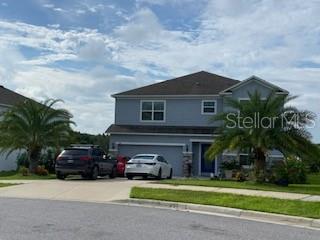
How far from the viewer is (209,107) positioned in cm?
3847

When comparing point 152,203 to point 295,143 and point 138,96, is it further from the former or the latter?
point 138,96

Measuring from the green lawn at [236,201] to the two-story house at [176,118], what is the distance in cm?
1784

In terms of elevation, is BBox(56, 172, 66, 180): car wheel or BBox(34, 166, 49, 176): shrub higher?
BBox(34, 166, 49, 176): shrub

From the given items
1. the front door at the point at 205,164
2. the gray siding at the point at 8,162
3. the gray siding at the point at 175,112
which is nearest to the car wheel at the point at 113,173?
the front door at the point at 205,164

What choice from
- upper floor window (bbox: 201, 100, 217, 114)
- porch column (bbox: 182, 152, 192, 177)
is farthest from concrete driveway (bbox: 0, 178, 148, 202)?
upper floor window (bbox: 201, 100, 217, 114)

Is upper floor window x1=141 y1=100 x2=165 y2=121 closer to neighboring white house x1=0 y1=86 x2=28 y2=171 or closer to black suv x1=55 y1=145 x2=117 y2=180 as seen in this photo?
neighboring white house x1=0 y1=86 x2=28 y2=171

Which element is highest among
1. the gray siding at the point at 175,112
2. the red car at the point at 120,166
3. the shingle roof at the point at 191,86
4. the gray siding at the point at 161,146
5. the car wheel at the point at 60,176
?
the shingle roof at the point at 191,86

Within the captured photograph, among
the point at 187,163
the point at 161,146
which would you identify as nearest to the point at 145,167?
the point at 187,163

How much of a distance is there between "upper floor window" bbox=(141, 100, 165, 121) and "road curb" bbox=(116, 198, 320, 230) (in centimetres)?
2161

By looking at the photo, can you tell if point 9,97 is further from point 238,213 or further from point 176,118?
point 238,213

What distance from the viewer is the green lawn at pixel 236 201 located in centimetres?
1498

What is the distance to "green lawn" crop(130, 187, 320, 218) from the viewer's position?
14977 mm

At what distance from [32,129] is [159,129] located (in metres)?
10.7

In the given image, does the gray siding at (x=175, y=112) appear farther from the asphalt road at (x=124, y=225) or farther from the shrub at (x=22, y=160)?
the asphalt road at (x=124, y=225)
